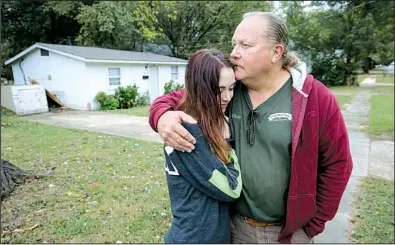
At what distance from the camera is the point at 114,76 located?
14.6 metres

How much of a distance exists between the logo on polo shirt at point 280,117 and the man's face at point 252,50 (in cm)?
21

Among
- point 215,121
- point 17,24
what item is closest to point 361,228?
point 215,121

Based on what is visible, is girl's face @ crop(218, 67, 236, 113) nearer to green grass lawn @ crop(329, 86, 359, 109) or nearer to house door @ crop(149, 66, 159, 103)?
green grass lawn @ crop(329, 86, 359, 109)

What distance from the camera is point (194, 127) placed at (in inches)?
53.0

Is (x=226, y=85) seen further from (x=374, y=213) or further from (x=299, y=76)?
(x=374, y=213)

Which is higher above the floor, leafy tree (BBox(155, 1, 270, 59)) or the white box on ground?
leafy tree (BBox(155, 1, 270, 59))

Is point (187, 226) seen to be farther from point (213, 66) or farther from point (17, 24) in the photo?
point (17, 24)

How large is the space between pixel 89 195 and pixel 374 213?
349 centimetres

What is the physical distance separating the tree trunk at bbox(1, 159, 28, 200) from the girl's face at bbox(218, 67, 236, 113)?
142 inches

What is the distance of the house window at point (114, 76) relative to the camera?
14391 millimetres

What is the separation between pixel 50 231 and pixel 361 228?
3.23m

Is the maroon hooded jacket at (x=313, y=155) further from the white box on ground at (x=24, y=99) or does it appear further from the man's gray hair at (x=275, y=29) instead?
the white box on ground at (x=24, y=99)

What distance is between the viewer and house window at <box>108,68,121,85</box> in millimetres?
14391

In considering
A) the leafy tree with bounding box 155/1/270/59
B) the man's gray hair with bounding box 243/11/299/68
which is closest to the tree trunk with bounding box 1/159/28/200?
the man's gray hair with bounding box 243/11/299/68
